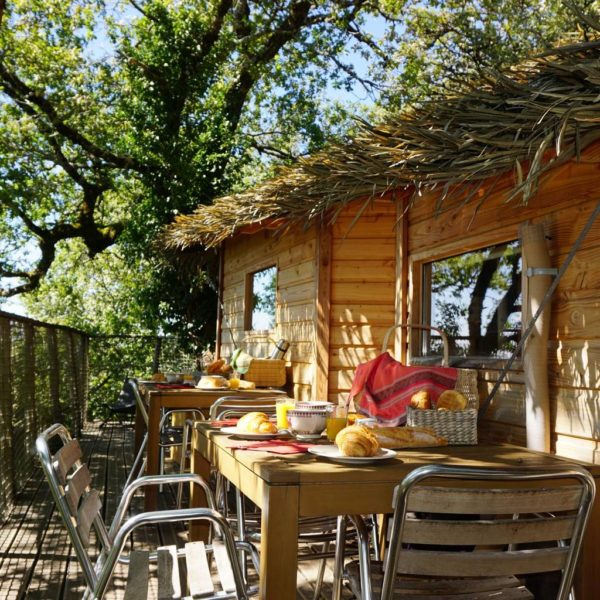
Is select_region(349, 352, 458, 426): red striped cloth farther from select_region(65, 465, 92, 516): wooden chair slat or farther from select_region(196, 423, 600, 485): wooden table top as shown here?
select_region(65, 465, 92, 516): wooden chair slat

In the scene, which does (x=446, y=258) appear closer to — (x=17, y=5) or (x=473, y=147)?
(x=473, y=147)

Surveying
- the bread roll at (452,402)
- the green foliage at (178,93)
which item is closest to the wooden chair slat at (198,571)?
the bread roll at (452,402)

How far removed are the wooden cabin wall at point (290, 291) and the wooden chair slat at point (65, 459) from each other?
11.7 feet

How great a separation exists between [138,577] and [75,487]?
38 centimetres

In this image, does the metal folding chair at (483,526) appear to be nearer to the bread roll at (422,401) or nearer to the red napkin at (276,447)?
the red napkin at (276,447)

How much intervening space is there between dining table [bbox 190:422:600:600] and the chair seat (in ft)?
0.68

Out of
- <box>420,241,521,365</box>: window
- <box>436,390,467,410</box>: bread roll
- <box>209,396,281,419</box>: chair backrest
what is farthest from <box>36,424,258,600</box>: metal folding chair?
<box>420,241,521,365</box>: window

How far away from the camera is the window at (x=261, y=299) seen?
759 centimetres

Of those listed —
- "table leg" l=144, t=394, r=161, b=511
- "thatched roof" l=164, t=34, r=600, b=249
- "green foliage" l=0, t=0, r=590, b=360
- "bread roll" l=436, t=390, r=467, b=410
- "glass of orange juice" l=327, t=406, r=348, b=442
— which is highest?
"green foliage" l=0, t=0, r=590, b=360

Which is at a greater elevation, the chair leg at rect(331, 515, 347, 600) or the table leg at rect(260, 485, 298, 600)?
the table leg at rect(260, 485, 298, 600)

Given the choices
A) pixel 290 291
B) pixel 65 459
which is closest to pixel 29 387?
pixel 290 291

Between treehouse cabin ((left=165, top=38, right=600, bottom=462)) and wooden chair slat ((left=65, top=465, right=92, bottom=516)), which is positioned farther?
treehouse cabin ((left=165, top=38, right=600, bottom=462))

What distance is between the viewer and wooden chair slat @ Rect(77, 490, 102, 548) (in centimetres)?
202

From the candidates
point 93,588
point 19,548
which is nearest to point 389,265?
point 19,548
